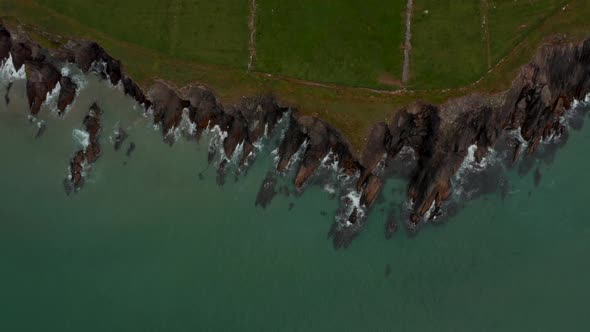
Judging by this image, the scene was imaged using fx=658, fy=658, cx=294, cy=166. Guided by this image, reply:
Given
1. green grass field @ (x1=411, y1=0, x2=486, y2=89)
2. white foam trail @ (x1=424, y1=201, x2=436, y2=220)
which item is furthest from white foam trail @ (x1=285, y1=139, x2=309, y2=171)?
white foam trail @ (x1=424, y1=201, x2=436, y2=220)

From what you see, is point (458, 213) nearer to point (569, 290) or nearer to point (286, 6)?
point (569, 290)

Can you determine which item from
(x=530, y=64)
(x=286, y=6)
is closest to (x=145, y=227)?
(x=286, y=6)

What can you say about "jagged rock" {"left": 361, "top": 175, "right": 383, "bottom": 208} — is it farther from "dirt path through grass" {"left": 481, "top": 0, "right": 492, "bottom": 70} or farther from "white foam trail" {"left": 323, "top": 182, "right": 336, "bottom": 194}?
"dirt path through grass" {"left": 481, "top": 0, "right": 492, "bottom": 70}

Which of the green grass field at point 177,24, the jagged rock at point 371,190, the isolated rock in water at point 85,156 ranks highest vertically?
the green grass field at point 177,24

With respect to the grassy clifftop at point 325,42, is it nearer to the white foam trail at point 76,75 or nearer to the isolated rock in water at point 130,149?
the white foam trail at point 76,75

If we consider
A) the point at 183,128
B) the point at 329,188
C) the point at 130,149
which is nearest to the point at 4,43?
the point at 130,149

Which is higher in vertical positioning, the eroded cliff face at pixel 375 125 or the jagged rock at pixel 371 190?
the eroded cliff face at pixel 375 125

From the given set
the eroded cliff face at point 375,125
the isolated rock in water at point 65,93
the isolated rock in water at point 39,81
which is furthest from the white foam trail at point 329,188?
the isolated rock in water at point 39,81
